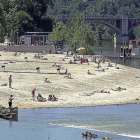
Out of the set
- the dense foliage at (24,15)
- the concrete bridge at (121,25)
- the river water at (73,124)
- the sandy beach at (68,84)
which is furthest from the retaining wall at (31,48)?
the concrete bridge at (121,25)

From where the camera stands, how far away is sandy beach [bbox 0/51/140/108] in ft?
173

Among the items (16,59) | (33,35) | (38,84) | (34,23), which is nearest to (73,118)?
(38,84)

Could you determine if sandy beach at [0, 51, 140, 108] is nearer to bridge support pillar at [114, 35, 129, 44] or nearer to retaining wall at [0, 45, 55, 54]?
retaining wall at [0, 45, 55, 54]

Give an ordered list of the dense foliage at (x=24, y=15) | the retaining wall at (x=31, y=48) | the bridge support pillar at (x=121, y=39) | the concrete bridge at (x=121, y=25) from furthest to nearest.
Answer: the bridge support pillar at (x=121, y=39) → the concrete bridge at (x=121, y=25) → the dense foliage at (x=24, y=15) → the retaining wall at (x=31, y=48)

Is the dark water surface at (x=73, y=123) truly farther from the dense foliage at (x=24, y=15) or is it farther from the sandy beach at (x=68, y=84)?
the dense foliage at (x=24, y=15)

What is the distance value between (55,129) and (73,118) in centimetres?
422

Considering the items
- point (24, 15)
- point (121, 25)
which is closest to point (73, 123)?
point (24, 15)

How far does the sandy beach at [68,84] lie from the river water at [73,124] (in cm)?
206

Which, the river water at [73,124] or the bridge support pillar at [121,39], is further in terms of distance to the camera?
the bridge support pillar at [121,39]

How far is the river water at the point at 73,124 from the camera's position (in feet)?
138

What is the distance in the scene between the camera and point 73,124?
45.5 m

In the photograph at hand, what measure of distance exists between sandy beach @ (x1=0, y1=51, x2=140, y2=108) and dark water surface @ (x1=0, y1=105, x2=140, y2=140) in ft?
6.71

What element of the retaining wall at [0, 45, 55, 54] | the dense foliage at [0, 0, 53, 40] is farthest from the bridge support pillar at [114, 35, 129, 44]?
the retaining wall at [0, 45, 55, 54]

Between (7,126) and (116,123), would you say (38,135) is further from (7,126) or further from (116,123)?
(116,123)
